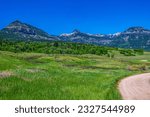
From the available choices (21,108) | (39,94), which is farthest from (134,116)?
(39,94)

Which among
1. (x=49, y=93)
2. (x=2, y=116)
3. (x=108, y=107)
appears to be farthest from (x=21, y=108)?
(x=49, y=93)

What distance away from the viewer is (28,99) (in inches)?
878

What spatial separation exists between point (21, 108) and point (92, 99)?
19.6ft

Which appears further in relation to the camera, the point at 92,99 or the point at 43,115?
the point at 92,99

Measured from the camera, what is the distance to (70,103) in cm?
2114

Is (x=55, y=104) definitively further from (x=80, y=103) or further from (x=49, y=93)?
(x=49, y=93)

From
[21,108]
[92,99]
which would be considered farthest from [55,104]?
[92,99]

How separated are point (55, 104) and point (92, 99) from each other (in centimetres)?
374

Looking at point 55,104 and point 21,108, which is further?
point 55,104

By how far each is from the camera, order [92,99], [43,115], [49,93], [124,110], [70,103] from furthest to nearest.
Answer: [49,93] → [92,99] → [70,103] → [124,110] → [43,115]

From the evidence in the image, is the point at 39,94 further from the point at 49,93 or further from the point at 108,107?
the point at 108,107

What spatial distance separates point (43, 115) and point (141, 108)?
5743 millimetres

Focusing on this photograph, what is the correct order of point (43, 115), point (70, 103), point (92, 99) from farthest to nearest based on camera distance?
1. point (92, 99)
2. point (70, 103)
3. point (43, 115)

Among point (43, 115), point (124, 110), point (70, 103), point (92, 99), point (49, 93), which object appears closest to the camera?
point (43, 115)
